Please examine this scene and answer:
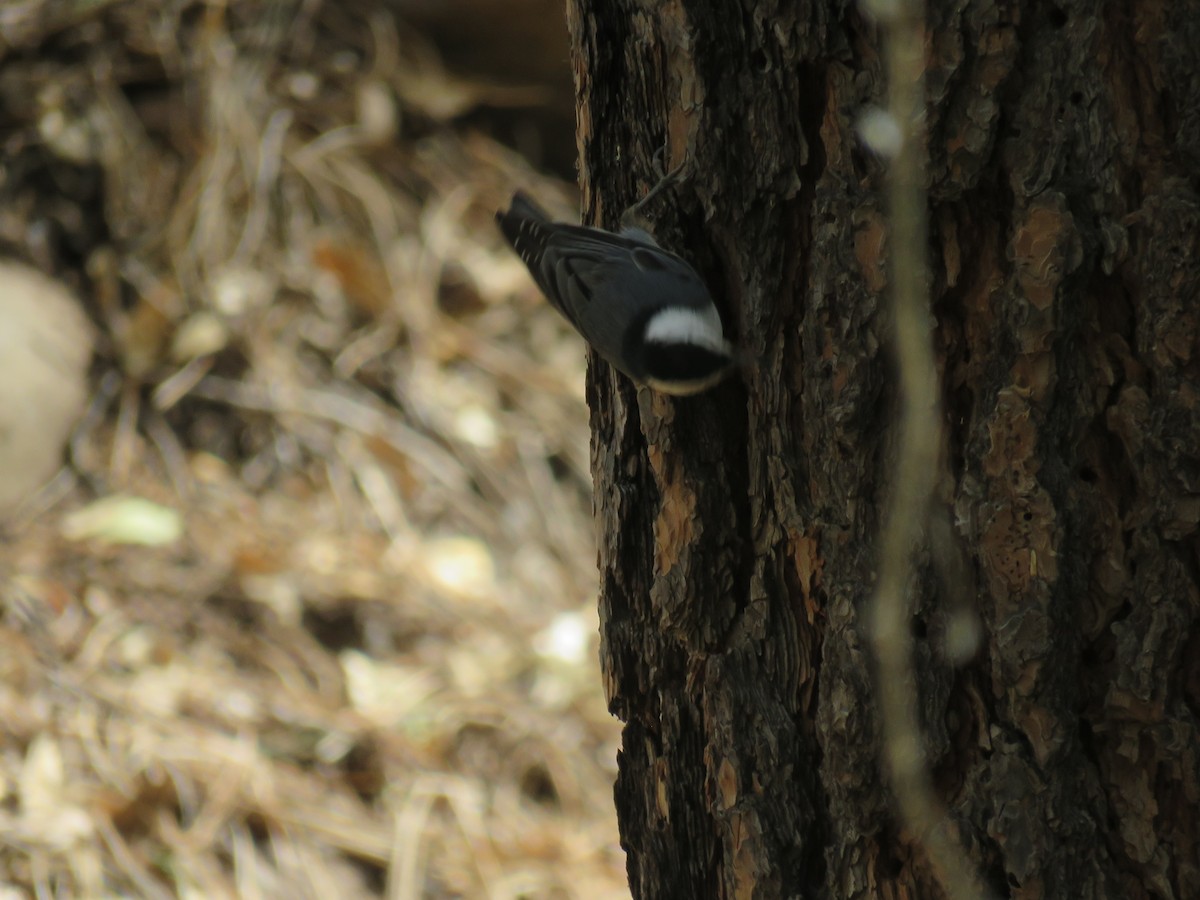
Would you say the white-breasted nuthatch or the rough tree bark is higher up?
the white-breasted nuthatch

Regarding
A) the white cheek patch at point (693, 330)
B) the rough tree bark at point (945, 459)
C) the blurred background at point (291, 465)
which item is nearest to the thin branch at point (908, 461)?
the rough tree bark at point (945, 459)

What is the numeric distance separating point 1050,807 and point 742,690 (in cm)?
35

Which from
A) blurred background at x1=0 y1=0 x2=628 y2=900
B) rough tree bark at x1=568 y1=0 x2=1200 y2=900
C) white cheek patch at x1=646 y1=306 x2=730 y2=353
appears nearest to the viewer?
rough tree bark at x1=568 y1=0 x2=1200 y2=900

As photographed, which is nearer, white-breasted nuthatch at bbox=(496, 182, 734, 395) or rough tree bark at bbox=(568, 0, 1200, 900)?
rough tree bark at bbox=(568, 0, 1200, 900)

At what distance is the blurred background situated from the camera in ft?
10.1

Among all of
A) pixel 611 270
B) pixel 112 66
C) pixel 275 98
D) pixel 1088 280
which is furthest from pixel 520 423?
pixel 1088 280

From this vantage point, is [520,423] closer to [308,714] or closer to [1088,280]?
[308,714]

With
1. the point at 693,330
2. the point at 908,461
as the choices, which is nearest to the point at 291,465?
the point at 693,330

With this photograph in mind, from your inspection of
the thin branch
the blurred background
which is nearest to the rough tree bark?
the thin branch

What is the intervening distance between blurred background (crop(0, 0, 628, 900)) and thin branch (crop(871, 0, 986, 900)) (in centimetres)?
179

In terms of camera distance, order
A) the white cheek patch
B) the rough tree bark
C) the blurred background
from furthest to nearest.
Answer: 1. the blurred background
2. the white cheek patch
3. the rough tree bark

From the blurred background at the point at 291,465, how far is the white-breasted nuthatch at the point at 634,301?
1.56 m

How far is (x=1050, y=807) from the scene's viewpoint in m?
1.27

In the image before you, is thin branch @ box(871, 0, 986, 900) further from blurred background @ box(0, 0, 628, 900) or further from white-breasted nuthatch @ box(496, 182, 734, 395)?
blurred background @ box(0, 0, 628, 900)
